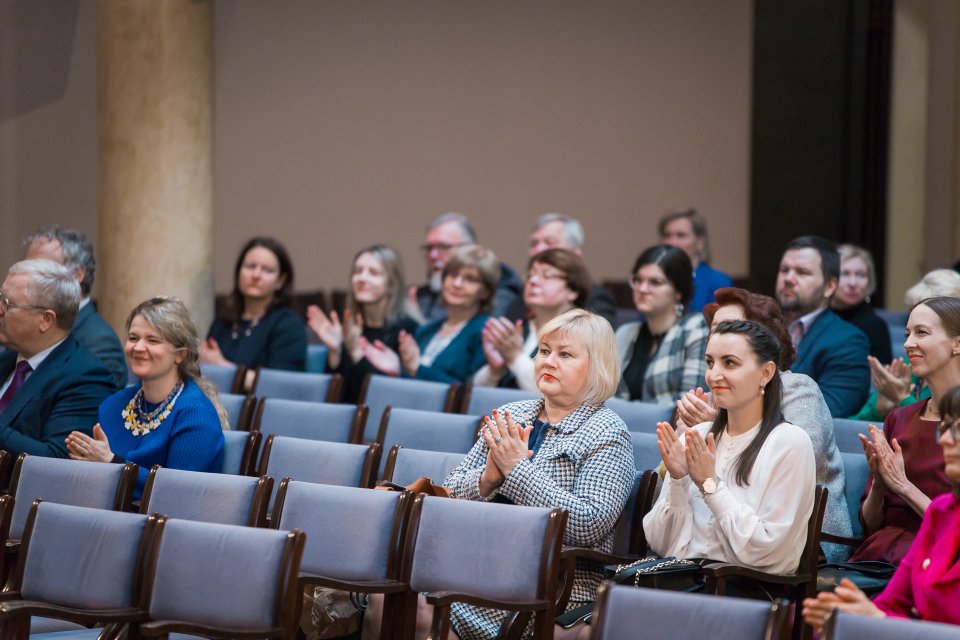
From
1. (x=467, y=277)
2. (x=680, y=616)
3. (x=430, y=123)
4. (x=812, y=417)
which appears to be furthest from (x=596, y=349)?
(x=430, y=123)

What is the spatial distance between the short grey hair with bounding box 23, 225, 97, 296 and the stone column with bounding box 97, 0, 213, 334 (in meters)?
1.10

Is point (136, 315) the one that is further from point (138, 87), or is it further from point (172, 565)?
point (138, 87)

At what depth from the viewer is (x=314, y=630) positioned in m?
3.69

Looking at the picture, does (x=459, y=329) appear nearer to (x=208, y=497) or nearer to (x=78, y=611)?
(x=208, y=497)

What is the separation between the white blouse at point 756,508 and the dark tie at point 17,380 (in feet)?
7.81

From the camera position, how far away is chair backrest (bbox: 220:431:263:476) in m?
4.36

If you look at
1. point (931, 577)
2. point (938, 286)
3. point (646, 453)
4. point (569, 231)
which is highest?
point (569, 231)

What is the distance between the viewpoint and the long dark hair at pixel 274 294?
242 inches

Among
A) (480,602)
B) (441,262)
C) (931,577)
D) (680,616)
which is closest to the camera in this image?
(680,616)

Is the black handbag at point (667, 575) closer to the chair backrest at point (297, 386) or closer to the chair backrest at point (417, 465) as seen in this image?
the chair backrest at point (417, 465)

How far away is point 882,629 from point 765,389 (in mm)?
1053

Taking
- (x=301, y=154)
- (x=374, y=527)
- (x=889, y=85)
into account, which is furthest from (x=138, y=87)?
(x=889, y=85)

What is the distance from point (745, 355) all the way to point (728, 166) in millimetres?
7455

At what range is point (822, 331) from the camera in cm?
496
